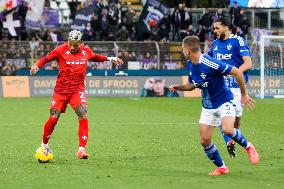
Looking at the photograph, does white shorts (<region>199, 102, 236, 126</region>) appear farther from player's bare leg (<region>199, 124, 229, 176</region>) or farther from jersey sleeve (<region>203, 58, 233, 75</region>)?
jersey sleeve (<region>203, 58, 233, 75</region>)

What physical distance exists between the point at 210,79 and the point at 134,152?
3623 mm

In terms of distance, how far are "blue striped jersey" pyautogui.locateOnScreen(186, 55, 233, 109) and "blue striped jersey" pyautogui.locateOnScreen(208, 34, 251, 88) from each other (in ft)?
7.81

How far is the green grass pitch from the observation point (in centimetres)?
1164

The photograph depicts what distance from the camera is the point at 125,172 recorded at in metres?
12.6

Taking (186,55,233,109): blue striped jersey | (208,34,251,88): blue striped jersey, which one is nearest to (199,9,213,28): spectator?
(208,34,251,88): blue striped jersey

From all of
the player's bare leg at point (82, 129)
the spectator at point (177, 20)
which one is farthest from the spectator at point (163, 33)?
the player's bare leg at point (82, 129)

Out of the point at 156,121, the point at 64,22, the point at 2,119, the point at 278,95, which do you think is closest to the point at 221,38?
the point at 156,121

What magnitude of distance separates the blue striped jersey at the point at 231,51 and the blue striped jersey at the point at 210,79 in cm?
238

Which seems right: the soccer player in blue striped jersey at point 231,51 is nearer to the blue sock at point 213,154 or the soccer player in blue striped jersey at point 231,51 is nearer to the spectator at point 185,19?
the blue sock at point 213,154

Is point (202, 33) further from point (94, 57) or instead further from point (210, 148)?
point (210, 148)

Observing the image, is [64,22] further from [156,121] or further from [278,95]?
[156,121]

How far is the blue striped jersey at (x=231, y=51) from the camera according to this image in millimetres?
14805

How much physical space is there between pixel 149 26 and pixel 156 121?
1698 centimetres

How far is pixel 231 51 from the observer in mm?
14883
